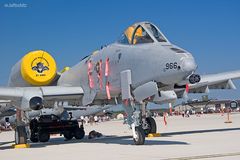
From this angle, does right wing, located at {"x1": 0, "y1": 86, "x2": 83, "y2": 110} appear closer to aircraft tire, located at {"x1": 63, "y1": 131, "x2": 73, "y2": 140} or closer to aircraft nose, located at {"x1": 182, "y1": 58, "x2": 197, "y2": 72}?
aircraft tire, located at {"x1": 63, "y1": 131, "x2": 73, "y2": 140}

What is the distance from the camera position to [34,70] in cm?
2270

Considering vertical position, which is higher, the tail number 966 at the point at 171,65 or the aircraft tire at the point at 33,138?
the tail number 966 at the point at 171,65

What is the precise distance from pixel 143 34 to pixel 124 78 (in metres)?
1.89

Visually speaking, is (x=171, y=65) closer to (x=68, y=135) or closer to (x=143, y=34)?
(x=143, y=34)

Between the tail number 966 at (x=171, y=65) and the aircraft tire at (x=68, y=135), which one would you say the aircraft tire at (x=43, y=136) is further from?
the tail number 966 at (x=171, y=65)

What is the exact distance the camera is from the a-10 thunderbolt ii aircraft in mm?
15391

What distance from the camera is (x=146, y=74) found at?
15836 mm

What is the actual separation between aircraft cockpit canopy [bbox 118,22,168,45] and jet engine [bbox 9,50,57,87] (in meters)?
7.06

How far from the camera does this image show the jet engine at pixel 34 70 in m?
22.5

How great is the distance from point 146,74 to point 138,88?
71 centimetres

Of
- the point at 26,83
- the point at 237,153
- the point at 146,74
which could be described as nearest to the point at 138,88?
the point at 146,74

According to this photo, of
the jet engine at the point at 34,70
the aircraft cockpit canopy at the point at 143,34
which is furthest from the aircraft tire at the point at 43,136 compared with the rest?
the aircraft cockpit canopy at the point at 143,34

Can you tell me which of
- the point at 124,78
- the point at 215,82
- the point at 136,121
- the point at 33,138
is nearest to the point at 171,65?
the point at 124,78

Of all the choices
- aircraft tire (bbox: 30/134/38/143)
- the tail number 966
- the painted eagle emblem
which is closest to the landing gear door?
the tail number 966
